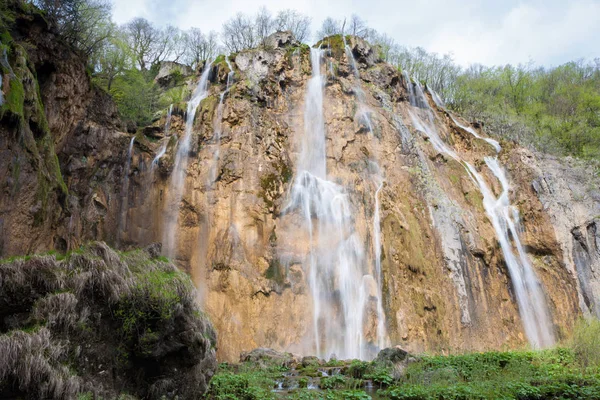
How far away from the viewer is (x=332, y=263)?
20.6 meters

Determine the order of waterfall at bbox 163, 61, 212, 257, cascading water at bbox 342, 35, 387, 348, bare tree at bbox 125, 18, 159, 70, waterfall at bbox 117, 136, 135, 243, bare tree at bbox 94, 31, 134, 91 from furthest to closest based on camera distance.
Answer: bare tree at bbox 125, 18, 159, 70 → bare tree at bbox 94, 31, 134, 91 → waterfall at bbox 117, 136, 135, 243 → waterfall at bbox 163, 61, 212, 257 → cascading water at bbox 342, 35, 387, 348

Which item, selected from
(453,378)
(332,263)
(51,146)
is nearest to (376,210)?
(332,263)

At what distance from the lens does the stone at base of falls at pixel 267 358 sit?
1447 cm

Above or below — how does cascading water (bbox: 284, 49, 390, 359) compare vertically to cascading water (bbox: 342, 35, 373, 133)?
below

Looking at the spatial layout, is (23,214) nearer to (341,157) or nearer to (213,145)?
(213,145)

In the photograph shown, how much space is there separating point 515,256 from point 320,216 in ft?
36.5

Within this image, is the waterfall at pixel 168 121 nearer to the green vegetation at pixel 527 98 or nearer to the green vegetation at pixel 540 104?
the green vegetation at pixel 527 98

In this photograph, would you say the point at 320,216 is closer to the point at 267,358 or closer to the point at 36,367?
the point at 267,358

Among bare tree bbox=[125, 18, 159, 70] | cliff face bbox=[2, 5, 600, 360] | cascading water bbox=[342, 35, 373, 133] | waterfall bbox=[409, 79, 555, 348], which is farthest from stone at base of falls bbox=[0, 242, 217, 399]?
bare tree bbox=[125, 18, 159, 70]

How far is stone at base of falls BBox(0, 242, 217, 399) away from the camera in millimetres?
5906

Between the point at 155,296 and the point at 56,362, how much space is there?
1720 millimetres

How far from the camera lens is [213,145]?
23.5 metres

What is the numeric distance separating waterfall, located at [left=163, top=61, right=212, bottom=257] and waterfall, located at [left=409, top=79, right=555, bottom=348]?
1501cm

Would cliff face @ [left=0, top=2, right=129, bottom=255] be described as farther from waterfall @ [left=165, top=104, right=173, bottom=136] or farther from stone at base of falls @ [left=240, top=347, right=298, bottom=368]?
stone at base of falls @ [left=240, top=347, right=298, bottom=368]
